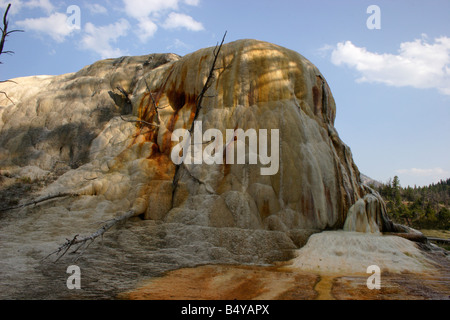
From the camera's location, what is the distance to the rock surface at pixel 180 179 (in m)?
5.93

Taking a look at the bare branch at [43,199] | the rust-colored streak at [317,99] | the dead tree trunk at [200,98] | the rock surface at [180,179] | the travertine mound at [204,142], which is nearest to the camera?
the rock surface at [180,179]

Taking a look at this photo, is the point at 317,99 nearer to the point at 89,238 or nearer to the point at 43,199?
the point at 89,238

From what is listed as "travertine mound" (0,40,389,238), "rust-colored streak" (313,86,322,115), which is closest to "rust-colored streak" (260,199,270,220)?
"travertine mound" (0,40,389,238)

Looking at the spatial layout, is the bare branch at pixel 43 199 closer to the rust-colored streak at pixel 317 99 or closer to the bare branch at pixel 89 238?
the bare branch at pixel 89 238

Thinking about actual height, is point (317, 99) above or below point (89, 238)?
above

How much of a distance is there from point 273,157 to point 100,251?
13.2 feet

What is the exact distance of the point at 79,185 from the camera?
8.20 metres

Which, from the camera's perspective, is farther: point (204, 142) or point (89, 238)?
point (204, 142)

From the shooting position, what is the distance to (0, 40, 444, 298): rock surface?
19.4 ft

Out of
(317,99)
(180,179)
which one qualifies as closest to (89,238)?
(180,179)

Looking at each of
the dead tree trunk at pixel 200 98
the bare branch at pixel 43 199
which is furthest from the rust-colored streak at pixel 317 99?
the bare branch at pixel 43 199

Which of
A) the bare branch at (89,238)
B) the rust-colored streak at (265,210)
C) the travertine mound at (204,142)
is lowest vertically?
the bare branch at (89,238)

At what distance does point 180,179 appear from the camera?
7.65 metres

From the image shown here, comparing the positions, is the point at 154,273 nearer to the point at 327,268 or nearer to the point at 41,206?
the point at 327,268
